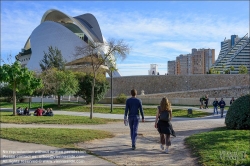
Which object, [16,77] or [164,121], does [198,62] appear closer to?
[16,77]

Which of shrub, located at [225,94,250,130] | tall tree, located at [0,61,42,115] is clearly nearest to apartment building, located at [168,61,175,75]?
tall tree, located at [0,61,42,115]

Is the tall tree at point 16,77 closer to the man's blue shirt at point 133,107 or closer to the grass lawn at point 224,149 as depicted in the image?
the man's blue shirt at point 133,107

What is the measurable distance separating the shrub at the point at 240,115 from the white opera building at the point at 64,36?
4160 centimetres

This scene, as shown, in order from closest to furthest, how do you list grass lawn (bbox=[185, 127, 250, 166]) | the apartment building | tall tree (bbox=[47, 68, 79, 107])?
grass lawn (bbox=[185, 127, 250, 166]) < tall tree (bbox=[47, 68, 79, 107]) < the apartment building

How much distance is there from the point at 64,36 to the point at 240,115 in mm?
48763

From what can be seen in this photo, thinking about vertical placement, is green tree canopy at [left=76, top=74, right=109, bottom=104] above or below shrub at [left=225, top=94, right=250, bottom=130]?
above

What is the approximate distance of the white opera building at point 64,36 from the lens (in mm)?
54219

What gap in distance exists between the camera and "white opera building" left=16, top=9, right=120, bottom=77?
54.2 m

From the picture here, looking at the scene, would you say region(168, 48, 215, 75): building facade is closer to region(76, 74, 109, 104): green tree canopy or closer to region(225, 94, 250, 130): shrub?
region(76, 74, 109, 104): green tree canopy

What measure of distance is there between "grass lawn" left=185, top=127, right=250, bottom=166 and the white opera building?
145ft

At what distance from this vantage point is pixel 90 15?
208ft

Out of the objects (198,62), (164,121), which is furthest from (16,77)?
(198,62)

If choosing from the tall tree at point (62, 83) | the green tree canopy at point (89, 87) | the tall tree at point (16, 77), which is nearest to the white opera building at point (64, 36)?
the green tree canopy at point (89, 87)

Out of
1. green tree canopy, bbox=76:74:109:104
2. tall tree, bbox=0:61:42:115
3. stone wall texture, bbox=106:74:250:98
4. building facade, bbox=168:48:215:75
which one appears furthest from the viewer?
building facade, bbox=168:48:215:75
